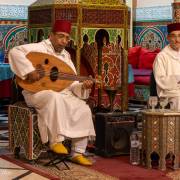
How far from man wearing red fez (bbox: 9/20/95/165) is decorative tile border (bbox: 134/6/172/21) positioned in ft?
21.1

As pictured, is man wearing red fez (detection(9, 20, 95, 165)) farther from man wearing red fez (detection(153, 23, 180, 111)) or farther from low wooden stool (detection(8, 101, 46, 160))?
man wearing red fez (detection(153, 23, 180, 111))

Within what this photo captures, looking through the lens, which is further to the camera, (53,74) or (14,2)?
(14,2)

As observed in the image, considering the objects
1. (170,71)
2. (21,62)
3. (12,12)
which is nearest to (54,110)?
(21,62)

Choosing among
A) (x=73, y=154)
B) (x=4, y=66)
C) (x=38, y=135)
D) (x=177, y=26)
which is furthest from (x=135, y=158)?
(x=4, y=66)

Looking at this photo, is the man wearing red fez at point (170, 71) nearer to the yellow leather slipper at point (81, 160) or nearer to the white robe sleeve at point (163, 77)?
the white robe sleeve at point (163, 77)

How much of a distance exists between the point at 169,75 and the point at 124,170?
43.9 inches

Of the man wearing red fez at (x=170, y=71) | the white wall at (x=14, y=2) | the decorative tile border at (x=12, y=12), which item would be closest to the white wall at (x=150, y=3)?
the white wall at (x=14, y=2)

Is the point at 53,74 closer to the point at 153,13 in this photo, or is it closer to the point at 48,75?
the point at 48,75

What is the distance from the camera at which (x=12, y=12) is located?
1115 cm

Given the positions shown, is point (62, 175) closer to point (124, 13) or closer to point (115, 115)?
point (115, 115)

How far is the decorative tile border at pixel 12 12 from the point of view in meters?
11.1

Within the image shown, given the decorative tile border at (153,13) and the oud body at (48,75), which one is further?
the decorative tile border at (153,13)

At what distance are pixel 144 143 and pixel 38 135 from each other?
95 cm

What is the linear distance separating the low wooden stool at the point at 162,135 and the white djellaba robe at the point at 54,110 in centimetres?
57
